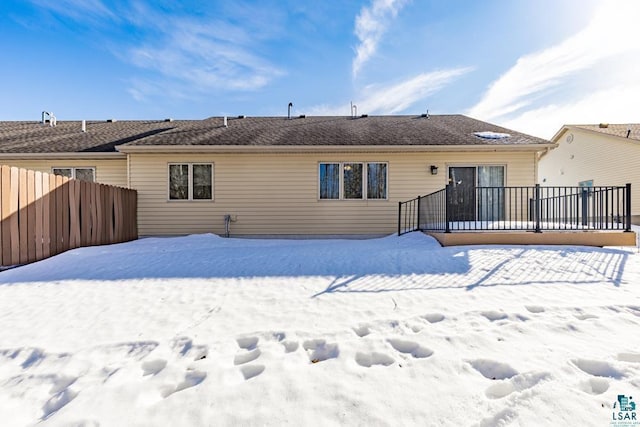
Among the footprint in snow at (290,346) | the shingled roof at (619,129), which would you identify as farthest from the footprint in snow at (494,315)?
the shingled roof at (619,129)

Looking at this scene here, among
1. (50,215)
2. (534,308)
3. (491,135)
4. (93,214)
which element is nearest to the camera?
(534,308)

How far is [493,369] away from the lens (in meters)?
2.02

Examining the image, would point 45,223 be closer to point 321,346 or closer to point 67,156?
point 67,156

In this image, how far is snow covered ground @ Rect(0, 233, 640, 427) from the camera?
5.47 ft

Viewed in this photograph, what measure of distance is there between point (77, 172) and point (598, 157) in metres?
23.7

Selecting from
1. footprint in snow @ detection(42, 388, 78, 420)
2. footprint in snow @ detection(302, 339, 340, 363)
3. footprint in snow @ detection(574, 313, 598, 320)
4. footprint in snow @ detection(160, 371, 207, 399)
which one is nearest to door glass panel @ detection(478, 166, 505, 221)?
footprint in snow @ detection(574, 313, 598, 320)

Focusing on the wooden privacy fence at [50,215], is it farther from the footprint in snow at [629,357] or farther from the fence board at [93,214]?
the footprint in snow at [629,357]

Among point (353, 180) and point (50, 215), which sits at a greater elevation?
point (353, 180)

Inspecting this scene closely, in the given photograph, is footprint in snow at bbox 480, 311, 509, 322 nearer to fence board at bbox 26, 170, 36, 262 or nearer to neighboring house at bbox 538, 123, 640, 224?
fence board at bbox 26, 170, 36, 262

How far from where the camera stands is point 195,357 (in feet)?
7.45

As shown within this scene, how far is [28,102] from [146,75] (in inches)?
257

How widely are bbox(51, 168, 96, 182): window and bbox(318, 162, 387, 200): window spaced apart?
313 inches

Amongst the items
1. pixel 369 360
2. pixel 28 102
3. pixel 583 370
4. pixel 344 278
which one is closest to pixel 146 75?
pixel 28 102

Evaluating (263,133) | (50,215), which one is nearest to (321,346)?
(50,215)
